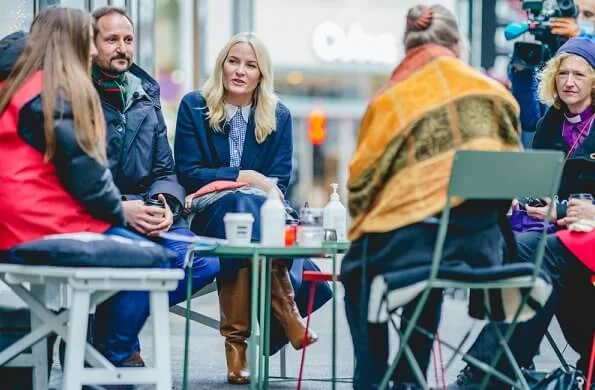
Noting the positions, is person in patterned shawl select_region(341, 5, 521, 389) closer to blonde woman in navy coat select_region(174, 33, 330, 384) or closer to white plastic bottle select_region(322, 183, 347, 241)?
white plastic bottle select_region(322, 183, 347, 241)

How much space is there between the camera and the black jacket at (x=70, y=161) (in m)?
5.52

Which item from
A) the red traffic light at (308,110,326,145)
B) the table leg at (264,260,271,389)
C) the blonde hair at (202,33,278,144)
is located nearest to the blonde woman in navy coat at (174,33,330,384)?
the blonde hair at (202,33,278,144)

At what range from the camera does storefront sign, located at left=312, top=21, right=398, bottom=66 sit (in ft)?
125

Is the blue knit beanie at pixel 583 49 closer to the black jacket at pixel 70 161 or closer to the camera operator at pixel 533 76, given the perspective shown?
the camera operator at pixel 533 76

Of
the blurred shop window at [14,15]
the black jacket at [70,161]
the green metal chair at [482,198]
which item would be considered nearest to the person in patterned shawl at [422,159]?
the green metal chair at [482,198]

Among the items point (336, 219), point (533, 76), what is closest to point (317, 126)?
point (533, 76)

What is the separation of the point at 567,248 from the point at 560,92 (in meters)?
0.93

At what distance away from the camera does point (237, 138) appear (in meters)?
7.36

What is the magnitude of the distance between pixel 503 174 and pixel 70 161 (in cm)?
153

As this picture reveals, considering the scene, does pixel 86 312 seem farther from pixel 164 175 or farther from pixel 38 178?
pixel 164 175

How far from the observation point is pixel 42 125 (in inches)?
219

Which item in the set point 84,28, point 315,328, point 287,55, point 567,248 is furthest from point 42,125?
point 287,55

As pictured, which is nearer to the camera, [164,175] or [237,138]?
[164,175]

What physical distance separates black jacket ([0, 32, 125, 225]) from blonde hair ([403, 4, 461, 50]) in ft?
4.06
